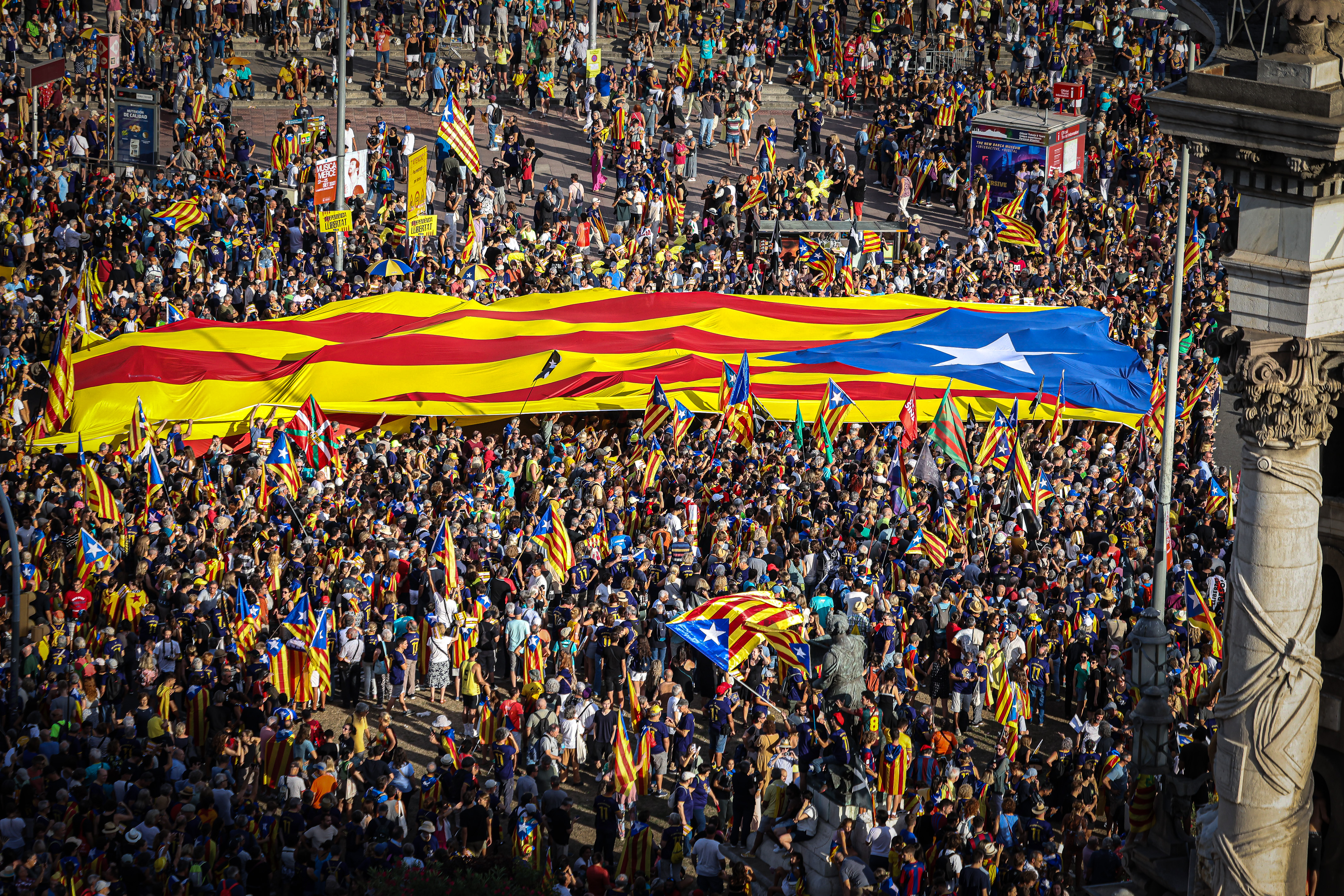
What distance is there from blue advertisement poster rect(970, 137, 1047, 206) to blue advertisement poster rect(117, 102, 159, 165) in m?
18.8

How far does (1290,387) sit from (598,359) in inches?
808

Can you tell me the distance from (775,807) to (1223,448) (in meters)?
7.31

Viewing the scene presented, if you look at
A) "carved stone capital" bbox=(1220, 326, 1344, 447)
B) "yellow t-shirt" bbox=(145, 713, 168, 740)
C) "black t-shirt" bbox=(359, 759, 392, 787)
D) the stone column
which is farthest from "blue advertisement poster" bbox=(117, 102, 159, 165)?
"carved stone capital" bbox=(1220, 326, 1344, 447)

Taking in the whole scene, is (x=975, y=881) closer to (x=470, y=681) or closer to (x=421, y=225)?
(x=470, y=681)

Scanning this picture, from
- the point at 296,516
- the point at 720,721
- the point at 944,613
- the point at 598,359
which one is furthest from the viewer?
the point at 598,359

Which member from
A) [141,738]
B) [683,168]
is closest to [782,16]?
[683,168]

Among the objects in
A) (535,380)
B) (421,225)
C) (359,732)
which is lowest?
(359,732)

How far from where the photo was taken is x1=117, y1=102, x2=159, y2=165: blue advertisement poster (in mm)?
37656

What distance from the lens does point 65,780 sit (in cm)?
1853

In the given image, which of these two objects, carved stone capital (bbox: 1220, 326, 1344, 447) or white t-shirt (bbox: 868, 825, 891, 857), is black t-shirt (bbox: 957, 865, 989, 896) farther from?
carved stone capital (bbox: 1220, 326, 1344, 447)

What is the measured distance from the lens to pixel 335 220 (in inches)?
1389

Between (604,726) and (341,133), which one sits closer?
(604,726)

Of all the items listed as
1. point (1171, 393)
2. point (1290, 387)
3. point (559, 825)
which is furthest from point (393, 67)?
point (1290, 387)

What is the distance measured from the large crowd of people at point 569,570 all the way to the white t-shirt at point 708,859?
0.07 meters
